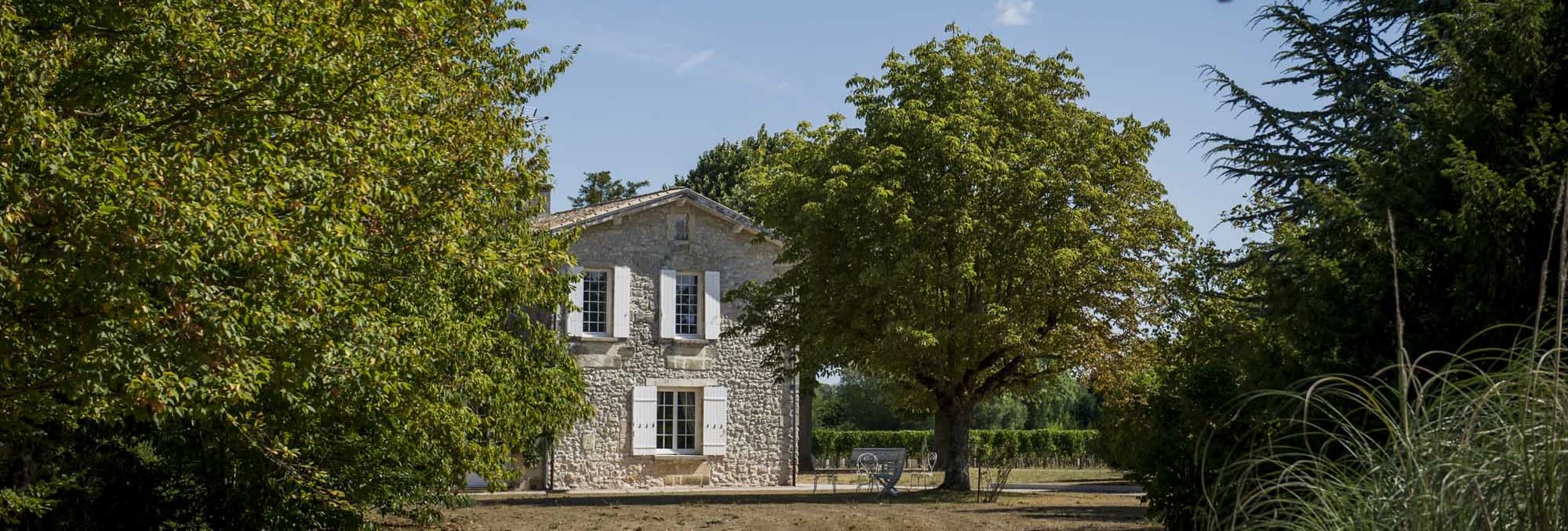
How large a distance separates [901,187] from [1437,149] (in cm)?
1318

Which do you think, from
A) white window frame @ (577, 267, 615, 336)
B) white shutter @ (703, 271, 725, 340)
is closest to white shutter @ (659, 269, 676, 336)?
white shutter @ (703, 271, 725, 340)

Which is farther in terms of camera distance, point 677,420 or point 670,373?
point 677,420

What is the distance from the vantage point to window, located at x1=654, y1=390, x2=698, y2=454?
25.6 meters

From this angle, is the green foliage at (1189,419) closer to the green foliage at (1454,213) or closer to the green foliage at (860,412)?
the green foliage at (1454,213)

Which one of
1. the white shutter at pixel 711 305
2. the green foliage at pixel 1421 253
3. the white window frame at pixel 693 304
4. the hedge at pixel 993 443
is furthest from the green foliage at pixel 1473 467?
the hedge at pixel 993 443

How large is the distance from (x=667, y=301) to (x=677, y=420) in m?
2.36

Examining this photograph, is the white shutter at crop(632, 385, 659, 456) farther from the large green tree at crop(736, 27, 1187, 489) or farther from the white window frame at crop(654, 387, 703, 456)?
the large green tree at crop(736, 27, 1187, 489)

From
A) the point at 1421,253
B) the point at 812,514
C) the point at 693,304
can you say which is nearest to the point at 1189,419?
the point at 1421,253

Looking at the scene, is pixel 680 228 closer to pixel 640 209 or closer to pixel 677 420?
pixel 640 209

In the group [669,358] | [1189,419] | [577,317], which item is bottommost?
[1189,419]

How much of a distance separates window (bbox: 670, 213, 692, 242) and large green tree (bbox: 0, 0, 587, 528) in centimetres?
1394

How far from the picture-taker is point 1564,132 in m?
7.03

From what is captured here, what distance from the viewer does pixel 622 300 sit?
24.8 metres

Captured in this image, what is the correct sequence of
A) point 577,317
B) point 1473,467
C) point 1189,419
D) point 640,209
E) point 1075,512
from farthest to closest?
1. point 640,209
2. point 577,317
3. point 1075,512
4. point 1189,419
5. point 1473,467
